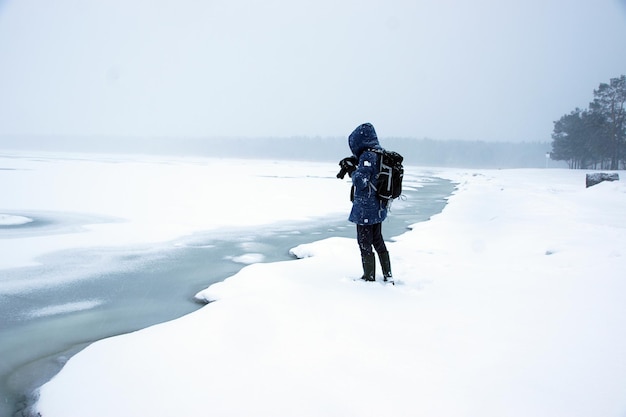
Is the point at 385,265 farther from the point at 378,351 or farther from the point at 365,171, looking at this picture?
the point at 378,351

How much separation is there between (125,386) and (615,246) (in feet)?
22.3

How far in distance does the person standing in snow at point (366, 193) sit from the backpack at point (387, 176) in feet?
0.17

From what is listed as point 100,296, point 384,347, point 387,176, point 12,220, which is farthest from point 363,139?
point 12,220

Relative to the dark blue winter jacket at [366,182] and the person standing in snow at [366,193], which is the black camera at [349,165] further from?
the dark blue winter jacket at [366,182]

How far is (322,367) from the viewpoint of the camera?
278 cm

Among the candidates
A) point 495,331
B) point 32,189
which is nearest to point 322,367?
point 495,331

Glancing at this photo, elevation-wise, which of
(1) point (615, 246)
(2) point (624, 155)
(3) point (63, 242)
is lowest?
(3) point (63, 242)

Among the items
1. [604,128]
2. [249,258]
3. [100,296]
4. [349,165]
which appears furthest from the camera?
[604,128]

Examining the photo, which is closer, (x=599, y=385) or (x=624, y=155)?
(x=599, y=385)

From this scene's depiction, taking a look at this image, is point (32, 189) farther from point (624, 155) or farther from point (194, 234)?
point (624, 155)

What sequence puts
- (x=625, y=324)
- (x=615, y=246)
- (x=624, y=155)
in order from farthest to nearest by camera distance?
(x=624, y=155) < (x=615, y=246) < (x=625, y=324)

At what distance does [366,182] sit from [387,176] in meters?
0.30

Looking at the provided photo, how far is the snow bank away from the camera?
94.0 inches

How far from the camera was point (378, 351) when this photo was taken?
3027 mm
